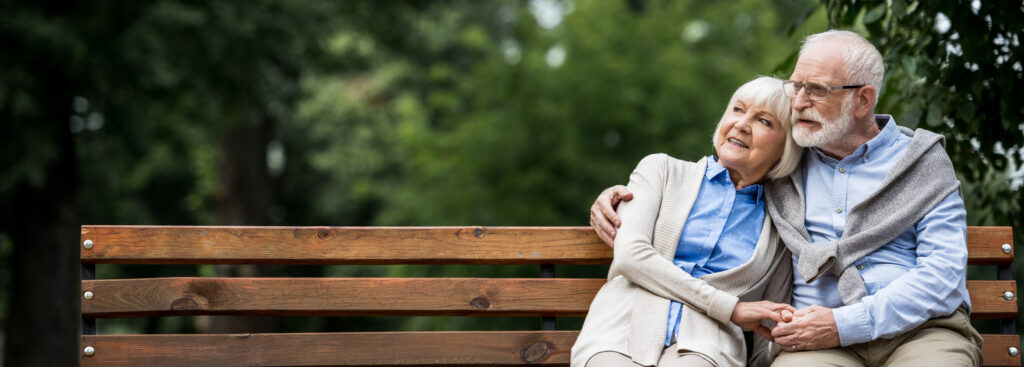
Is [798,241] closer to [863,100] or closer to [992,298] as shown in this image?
[863,100]

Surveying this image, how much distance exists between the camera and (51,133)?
11430 millimetres

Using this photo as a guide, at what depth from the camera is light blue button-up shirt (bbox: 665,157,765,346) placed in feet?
11.5

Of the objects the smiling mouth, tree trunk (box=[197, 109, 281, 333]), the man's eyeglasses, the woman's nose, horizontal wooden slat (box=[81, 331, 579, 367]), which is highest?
the man's eyeglasses

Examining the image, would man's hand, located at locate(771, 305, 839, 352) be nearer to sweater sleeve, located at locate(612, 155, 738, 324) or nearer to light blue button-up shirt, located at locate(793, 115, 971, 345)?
light blue button-up shirt, located at locate(793, 115, 971, 345)

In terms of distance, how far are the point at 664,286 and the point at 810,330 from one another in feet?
1.48

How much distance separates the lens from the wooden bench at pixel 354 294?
12.3 feet

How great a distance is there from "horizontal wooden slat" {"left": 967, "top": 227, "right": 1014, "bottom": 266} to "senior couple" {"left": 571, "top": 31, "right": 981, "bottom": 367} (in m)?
0.51

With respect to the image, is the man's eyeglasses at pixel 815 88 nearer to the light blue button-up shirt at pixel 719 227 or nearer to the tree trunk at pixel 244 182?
the light blue button-up shirt at pixel 719 227

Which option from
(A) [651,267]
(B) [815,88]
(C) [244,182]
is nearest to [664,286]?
(A) [651,267]

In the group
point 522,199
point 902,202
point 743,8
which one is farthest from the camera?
point 743,8

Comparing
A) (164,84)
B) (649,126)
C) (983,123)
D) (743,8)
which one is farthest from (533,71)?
(983,123)

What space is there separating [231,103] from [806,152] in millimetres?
10609

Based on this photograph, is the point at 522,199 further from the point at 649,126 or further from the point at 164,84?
the point at 164,84

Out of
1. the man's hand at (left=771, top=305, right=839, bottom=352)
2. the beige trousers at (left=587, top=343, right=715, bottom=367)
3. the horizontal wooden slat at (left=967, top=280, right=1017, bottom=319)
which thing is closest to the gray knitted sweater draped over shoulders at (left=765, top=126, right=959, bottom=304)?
the man's hand at (left=771, top=305, right=839, bottom=352)
